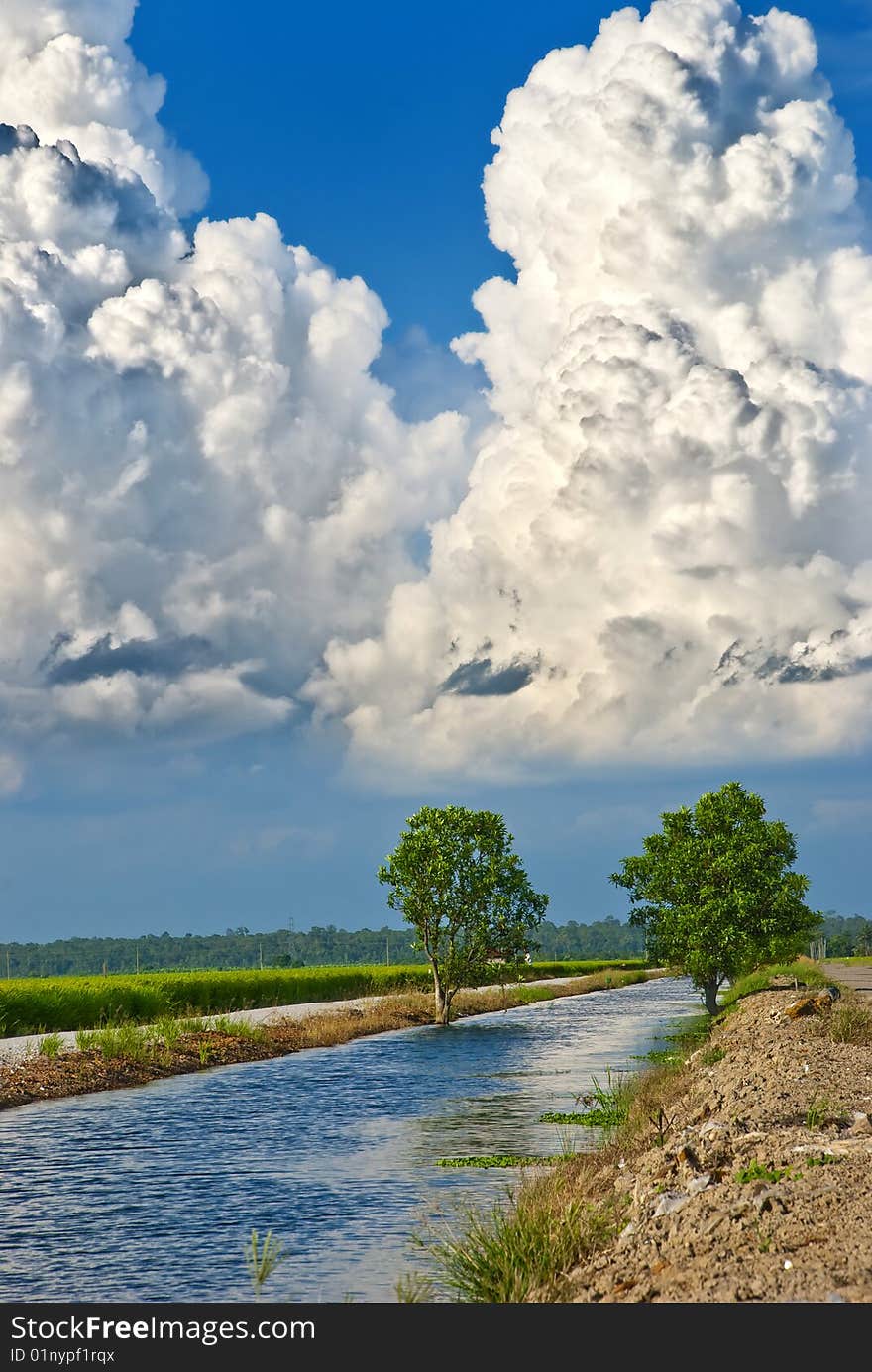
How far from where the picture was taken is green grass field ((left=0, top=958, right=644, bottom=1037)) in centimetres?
4984

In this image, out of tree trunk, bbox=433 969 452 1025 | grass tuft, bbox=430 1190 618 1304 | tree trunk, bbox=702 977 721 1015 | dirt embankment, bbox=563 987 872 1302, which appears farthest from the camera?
tree trunk, bbox=433 969 452 1025

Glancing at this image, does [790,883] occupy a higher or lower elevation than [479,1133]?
higher

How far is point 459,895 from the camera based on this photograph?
65.6 meters

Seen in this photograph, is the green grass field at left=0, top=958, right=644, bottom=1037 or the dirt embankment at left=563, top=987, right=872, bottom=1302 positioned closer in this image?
the dirt embankment at left=563, top=987, right=872, bottom=1302

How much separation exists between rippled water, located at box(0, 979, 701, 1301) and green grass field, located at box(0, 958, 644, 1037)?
1097 centimetres

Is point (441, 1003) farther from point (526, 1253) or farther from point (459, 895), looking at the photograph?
point (526, 1253)

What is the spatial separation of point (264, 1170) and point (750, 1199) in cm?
1247

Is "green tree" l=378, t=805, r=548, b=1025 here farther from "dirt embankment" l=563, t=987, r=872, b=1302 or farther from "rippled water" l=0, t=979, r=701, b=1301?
"dirt embankment" l=563, t=987, r=872, b=1302

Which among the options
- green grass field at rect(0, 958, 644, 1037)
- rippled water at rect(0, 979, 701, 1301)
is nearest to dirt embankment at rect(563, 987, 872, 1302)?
rippled water at rect(0, 979, 701, 1301)

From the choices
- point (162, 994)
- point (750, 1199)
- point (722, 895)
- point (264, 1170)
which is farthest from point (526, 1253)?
point (162, 994)

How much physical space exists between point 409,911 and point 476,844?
5.05 m
